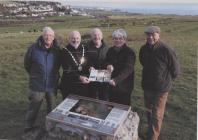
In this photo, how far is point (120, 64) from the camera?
6.52 metres

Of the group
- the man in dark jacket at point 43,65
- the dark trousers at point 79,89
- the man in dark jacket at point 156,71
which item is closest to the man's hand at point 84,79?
the dark trousers at point 79,89

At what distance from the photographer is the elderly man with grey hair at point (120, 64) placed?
638 centimetres

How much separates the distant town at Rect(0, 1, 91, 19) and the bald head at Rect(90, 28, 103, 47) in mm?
76271

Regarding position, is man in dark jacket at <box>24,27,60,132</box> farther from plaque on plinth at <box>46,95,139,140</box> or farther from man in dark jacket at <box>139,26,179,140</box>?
man in dark jacket at <box>139,26,179,140</box>

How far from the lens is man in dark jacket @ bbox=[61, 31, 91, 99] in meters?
6.55

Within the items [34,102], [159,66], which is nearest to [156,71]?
[159,66]

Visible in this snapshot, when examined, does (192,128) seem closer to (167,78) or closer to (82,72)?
(167,78)

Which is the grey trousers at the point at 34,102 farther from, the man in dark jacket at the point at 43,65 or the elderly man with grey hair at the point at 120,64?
the elderly man with grey hair at the point at 120,64

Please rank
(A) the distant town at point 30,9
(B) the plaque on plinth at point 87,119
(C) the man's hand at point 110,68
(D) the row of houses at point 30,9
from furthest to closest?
1. (D) the row of houses at point 30,9
2. (A) the distant town at point 30,9
3. (C) the man's hand at point 110,68
4. (B) the plaque on plinth at point 87,119

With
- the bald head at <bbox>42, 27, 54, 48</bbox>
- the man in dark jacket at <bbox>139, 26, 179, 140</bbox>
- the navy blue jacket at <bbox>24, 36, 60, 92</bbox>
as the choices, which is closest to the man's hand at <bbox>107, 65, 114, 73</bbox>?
the man in dark jacket at <bbox>139, 26, 179, 140</bbox>

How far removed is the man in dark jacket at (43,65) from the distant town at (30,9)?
75743 millimetres

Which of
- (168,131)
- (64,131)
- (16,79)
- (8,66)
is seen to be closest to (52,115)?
(64,131)

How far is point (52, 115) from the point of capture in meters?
6.05

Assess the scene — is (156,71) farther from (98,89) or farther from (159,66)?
(98,89)
